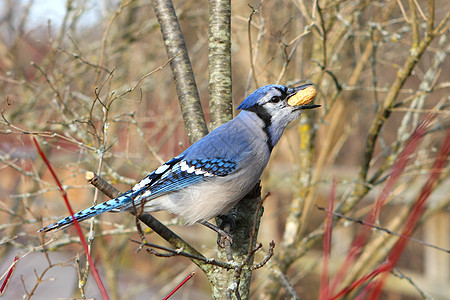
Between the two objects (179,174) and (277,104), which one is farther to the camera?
(277,104)

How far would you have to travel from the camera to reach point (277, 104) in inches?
96.7

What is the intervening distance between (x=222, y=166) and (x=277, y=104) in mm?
432

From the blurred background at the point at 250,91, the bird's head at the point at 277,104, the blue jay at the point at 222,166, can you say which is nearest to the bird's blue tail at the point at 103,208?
the blue jay at the point at 222,166

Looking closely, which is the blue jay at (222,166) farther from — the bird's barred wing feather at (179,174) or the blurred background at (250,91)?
the blurred background at (250,91)

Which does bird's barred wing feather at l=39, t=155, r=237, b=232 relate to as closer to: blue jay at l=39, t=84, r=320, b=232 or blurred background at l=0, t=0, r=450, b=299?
blue jay at l=39, t=84, r=320, b=232

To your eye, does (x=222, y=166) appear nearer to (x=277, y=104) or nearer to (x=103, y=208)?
(x=277, y=104)

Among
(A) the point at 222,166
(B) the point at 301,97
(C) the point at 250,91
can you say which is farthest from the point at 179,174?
(C) the point at 250,91

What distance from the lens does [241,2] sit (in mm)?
4727

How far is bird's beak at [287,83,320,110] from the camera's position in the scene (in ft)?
7.89

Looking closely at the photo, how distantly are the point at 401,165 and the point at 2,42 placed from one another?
169 inches

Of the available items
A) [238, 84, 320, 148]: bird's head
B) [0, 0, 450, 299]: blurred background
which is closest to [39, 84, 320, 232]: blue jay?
[238, 84, 320, 148]: bird's head

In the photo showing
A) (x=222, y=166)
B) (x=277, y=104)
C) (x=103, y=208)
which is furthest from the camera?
(x=277, y=104)

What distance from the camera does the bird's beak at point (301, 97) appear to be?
94.7 inches

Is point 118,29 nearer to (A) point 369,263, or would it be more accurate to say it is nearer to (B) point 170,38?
(B) point 170,38
